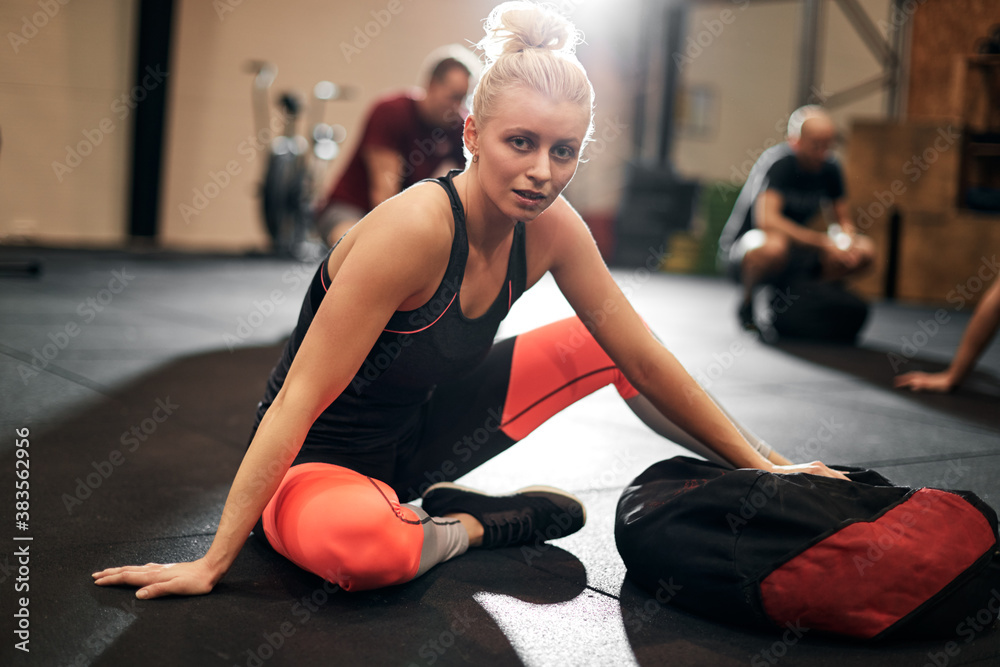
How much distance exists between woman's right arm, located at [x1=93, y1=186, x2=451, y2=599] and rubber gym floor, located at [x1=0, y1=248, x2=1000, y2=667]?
0.07 m

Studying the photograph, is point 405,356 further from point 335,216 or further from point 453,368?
point 335,216

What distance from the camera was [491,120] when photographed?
121 cm

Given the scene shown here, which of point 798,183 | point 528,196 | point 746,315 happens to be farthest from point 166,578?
point 798,183

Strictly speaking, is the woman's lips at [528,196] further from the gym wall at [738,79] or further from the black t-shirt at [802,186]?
the gym wall at [738,79]

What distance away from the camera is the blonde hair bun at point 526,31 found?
4.04 feet

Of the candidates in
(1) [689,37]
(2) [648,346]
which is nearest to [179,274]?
(2) [648,346]

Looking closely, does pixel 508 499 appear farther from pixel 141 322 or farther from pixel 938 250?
pixel 938 250

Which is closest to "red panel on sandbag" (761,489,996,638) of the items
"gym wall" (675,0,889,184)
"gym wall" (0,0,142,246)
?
"gym wall" (0,0,142,246)

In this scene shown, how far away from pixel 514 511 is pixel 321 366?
48cm

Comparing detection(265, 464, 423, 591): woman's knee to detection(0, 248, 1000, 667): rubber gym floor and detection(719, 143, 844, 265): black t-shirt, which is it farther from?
detection(719, 143, 844, 265): black t-shirt

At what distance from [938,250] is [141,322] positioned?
5.41 m

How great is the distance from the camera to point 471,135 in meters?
1.27

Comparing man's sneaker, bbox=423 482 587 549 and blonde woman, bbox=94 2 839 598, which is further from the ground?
blonde woman, bbox=94 2 839 598

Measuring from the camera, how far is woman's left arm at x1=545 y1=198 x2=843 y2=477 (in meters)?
1.38
